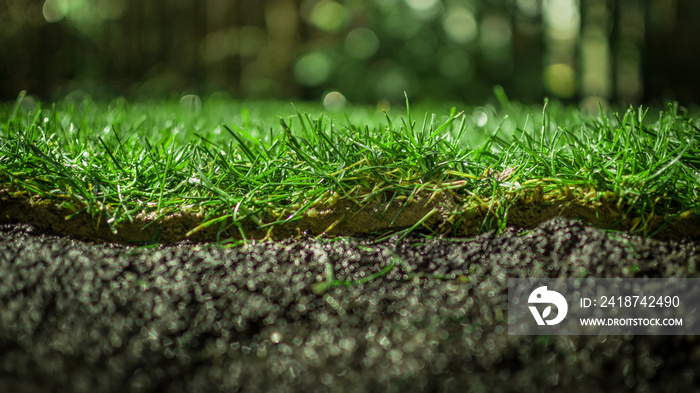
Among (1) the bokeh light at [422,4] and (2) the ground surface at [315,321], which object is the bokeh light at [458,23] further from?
(2) the ground surface at [315,321]

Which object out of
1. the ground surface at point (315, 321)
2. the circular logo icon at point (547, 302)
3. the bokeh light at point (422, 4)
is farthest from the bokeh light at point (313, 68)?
the circular logo icon at point (547, 302)

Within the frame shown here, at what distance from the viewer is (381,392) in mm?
839

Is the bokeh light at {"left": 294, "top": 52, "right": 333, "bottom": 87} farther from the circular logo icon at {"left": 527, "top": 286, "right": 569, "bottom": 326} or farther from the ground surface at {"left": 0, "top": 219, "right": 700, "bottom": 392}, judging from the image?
the circular logo icon at {"left": 527, "top": 286, "right": 569, "bottom": 326}

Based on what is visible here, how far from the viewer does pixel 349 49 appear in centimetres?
576

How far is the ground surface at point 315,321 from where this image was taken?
0.86m

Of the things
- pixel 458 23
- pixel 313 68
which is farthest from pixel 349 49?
pixel 458 23

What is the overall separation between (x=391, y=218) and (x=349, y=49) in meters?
4.77

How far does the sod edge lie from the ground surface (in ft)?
0.39

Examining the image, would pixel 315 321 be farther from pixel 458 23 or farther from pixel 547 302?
pixel 458 23

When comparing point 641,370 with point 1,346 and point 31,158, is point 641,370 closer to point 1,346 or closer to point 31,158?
point 1,346

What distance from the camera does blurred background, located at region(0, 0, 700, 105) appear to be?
552 cm

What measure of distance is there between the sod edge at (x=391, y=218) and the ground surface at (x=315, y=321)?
0.39 feet

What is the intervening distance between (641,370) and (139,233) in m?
1.20

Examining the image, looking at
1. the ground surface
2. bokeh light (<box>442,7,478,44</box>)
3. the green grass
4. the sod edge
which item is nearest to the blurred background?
bokeh light (<box>442,7,478,44</box>)
